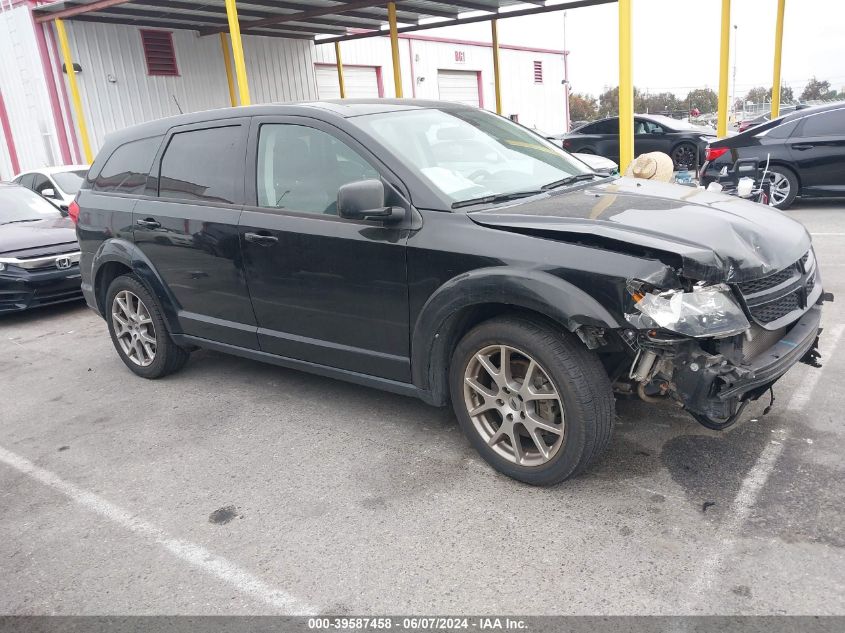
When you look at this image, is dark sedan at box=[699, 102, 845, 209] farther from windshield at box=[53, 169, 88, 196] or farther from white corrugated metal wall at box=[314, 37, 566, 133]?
white corrugated metal wall at box=[314, 37, 566, 133]

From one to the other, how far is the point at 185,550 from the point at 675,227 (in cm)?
252

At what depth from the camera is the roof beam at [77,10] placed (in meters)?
11.7

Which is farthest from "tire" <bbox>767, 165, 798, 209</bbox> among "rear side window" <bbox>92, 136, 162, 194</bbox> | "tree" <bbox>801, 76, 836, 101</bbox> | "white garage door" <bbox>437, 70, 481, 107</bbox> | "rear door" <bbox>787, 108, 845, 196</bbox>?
"tree" <bbox>801, 76, 836, 101</bbox>

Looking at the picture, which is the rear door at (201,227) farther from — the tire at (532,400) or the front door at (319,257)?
the tire at (532,400)

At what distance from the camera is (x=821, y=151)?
32.1 feet

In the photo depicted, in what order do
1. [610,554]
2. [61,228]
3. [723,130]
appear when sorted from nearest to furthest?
[610,554] → [61,228] → [723,130]

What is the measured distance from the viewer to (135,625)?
2531 mm

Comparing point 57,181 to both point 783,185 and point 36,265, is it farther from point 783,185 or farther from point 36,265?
point 783,185

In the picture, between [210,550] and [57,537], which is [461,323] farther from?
[57,537]

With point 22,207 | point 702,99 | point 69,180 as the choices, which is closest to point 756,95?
point 702,99

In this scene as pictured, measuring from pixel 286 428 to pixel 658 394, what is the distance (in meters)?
2.12

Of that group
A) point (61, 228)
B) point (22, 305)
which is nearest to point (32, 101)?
point (61, 228)

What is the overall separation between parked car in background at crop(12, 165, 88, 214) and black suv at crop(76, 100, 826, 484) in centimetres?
683

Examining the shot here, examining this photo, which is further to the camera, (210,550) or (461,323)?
(461,323)
